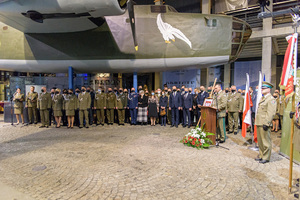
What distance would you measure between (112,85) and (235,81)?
11.3 meters

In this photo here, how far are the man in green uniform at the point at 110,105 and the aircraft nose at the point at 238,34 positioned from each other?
5.69m

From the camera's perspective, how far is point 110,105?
29.2ft

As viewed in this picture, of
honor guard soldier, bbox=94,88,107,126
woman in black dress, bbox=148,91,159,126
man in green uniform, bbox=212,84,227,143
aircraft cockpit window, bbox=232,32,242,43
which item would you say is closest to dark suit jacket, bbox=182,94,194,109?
woman in black dress, bbox=148,91,159,126

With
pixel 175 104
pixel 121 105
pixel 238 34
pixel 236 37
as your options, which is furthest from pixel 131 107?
pixel 238 34

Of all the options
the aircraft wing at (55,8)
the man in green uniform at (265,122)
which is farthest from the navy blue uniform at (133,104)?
the man in green uniform at (265,122)

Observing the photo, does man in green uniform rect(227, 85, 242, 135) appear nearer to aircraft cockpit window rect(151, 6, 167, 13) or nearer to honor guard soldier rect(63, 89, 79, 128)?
aircraft cockpit window rect(151, 6, 167, 13)

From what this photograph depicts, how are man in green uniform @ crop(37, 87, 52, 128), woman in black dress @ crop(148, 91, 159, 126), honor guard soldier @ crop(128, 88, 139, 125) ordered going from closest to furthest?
man in green uniform @ crop(37, 87, 52, 128) < woman in black dress @ crop(148, 91, 159, 126) < honor guard soldier @ crop(128, 88, 139, 125)

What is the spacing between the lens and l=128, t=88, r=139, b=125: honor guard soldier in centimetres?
880

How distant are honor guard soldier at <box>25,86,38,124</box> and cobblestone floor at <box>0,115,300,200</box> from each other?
122 inches

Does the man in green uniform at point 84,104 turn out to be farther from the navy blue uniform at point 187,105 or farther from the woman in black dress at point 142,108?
the navy blue uniform at point 187,105

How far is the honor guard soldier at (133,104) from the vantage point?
880 cm

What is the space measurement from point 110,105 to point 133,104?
110cm

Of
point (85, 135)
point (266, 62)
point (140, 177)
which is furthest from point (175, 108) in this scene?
point (266, 62)

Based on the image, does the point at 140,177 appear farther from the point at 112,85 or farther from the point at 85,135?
the point at 112,85
